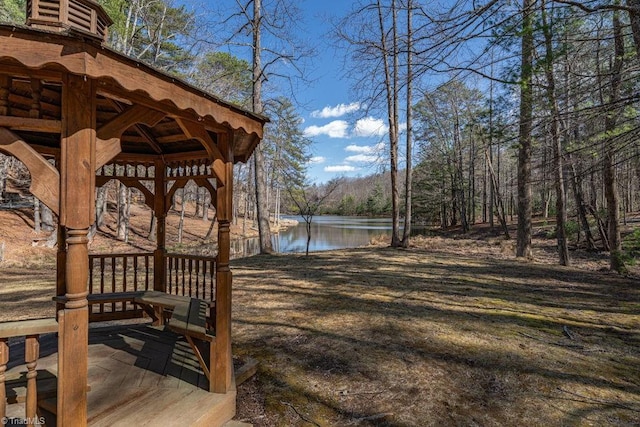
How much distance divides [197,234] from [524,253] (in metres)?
17.3

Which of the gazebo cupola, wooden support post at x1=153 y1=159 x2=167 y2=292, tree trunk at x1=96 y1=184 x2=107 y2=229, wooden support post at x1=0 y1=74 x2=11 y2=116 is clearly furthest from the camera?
tree trunk at x1=96 y1=184 x2=107 y2=229

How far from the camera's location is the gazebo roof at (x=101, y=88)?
5.43 feet

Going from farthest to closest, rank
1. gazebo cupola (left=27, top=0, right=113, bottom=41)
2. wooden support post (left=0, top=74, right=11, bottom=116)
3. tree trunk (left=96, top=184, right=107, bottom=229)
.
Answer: tree trunk (left=96, top=184, right=107, bottom=229)
gazebo cupola (left=27, top=0, right=113, bottom=41)
wooden support post (left=0, top=74, right=11, bottom=116)

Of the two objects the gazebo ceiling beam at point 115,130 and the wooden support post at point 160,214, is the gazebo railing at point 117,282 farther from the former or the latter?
the gazebo ceiling beam at point 115,130

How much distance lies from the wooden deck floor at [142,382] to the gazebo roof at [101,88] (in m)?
1.90

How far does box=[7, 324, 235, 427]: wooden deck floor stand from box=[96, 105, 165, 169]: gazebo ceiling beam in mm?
1689

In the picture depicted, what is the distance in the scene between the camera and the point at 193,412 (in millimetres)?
2285

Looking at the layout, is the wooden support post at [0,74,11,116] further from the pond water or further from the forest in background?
the pond water

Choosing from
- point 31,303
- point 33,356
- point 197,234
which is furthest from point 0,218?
point 33,356

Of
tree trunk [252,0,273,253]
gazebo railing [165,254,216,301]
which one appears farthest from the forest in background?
gazebo railing [165,254,216,301]

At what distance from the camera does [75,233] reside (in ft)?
6.08

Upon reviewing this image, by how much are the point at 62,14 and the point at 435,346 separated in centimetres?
518

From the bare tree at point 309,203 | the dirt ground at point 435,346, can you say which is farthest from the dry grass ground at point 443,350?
the bare tree at point 309,203

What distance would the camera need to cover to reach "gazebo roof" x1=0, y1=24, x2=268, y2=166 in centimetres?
166
